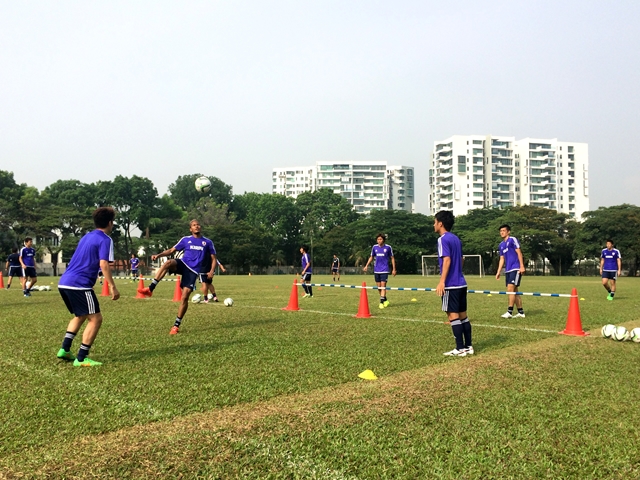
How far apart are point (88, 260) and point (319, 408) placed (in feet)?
13.1

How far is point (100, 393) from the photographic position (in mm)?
5285

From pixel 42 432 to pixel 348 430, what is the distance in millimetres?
2457

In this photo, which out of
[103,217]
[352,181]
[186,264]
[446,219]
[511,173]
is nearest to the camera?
[103,217]

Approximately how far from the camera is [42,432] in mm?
4094

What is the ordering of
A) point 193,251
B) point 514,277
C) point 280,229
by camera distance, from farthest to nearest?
point 280,229 < point 514,277 < point 193,251

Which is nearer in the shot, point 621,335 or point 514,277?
point 621,335

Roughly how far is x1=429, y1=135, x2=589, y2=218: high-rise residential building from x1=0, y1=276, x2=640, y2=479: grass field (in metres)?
123

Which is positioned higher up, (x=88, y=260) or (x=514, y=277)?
(x=88, y=260)

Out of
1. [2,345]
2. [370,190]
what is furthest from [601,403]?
[370,190]

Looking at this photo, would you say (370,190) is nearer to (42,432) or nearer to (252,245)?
(252,245)

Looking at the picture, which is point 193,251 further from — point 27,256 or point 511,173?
point 511,173

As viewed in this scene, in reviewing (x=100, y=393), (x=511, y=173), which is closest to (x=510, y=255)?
(x=100, y=393)

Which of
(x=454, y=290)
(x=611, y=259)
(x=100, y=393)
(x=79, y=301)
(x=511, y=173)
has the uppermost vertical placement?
(x=511, y=173)

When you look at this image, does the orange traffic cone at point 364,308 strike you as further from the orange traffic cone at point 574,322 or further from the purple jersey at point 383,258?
the orange traffic cone at point 574,322
